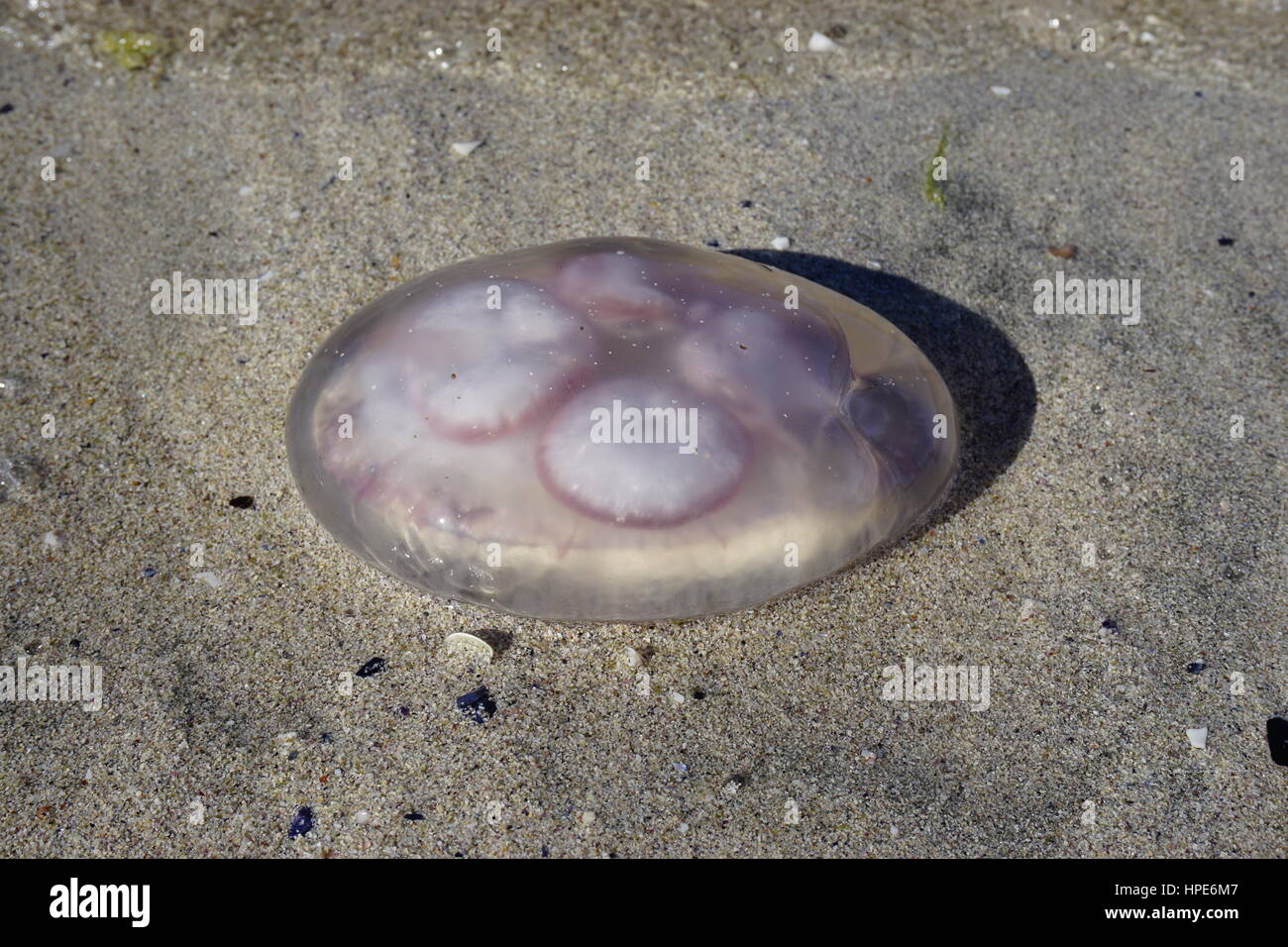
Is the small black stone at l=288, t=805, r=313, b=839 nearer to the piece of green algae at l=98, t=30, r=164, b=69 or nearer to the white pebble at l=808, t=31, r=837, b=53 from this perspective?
the piece of green algae at l=98, t=30, r=164, b=69

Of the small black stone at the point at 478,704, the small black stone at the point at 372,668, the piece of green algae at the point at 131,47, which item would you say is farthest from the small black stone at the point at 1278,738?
the piece of green algae at the point at 131,47

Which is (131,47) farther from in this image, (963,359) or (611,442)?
(963,359)

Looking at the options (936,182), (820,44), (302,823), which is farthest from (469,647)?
(820,44)

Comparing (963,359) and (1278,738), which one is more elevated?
(963,359)

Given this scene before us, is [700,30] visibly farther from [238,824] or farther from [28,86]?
[238,824]

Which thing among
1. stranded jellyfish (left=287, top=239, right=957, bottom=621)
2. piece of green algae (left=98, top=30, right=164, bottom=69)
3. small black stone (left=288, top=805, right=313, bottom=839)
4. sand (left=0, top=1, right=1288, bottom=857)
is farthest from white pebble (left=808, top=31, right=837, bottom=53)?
small black stone (left=288, top=805, right=313, bottom=839)

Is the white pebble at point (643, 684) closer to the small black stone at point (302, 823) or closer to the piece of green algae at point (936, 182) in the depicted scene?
the small black stone at point (302, 823)
